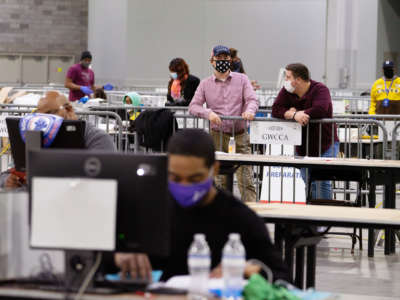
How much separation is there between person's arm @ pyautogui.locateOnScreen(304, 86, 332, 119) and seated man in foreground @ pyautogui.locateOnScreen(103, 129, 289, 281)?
5.24 meters

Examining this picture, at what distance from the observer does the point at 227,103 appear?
374 inches

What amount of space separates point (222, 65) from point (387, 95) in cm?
462

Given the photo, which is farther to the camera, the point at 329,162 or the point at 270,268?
the point at 329,162

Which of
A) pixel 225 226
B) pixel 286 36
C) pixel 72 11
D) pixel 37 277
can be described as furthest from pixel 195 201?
pixel 72 11

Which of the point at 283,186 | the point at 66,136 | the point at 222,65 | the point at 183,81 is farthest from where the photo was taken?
the point at 183,81

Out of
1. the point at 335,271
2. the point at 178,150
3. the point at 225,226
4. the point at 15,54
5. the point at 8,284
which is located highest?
the point at 15,54

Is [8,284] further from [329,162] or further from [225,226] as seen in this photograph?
[329,162]

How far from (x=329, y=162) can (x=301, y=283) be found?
3093mm

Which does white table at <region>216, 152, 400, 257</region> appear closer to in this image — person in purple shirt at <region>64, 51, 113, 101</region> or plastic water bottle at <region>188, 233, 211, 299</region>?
plastic water bottle at <region>188, 233, 211, 299</region>

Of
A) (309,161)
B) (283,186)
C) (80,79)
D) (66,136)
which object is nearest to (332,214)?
(66,136)

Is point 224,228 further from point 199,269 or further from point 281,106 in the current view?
point 281,106

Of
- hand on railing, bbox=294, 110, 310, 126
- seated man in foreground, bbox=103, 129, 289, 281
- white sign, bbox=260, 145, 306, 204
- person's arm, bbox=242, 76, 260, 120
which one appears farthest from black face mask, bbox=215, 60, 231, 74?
seated man in foreground, bbox=103, 129, 289, 281

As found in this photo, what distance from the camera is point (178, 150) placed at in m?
3.37

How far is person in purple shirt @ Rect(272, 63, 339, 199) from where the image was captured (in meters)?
8.71
